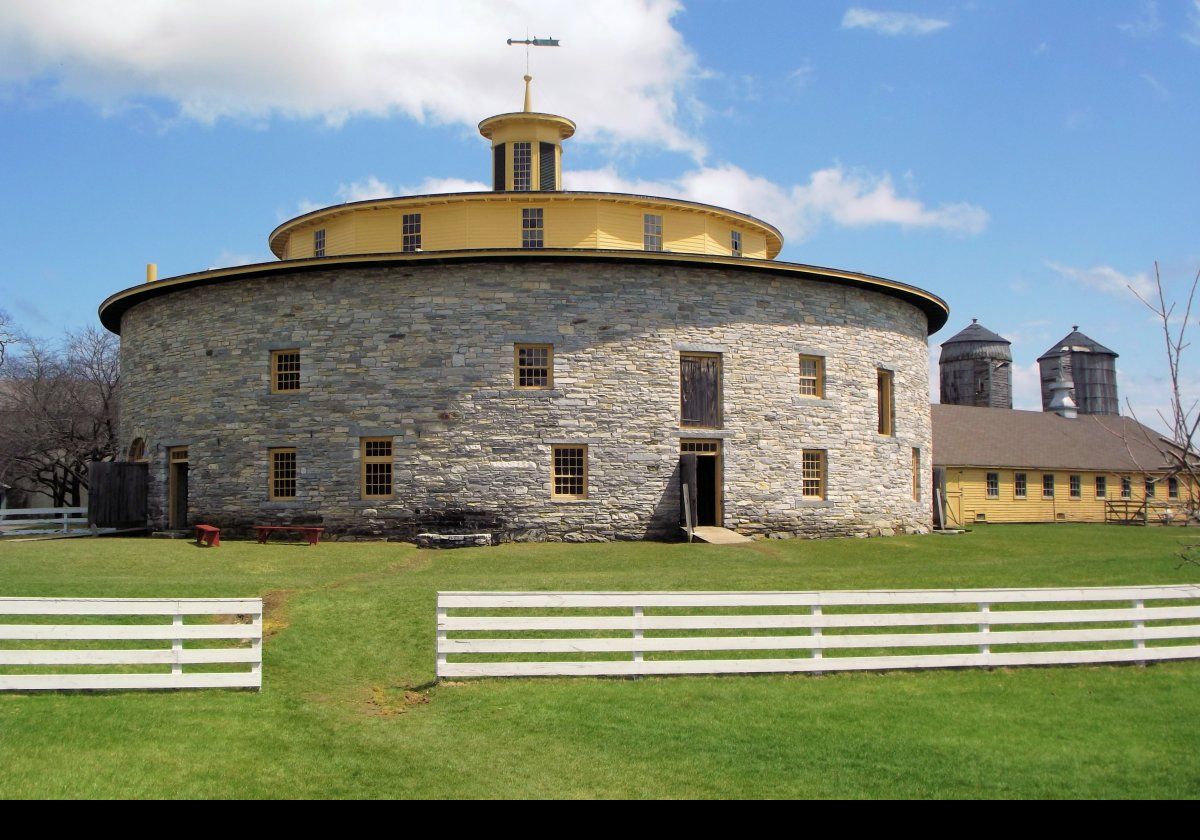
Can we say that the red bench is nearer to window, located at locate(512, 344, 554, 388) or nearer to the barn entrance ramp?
window, located at locate(512, 344, 554, 388)

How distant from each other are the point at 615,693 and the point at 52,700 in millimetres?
6396

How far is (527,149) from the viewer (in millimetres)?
34344

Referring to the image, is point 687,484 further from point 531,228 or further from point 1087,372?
point 1087,372

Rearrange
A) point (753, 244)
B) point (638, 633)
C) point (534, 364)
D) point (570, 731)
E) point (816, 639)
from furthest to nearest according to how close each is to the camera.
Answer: point (753, 244)
point (534, 364)
point (816, 639)
point (638, 633)
point (570, 731)

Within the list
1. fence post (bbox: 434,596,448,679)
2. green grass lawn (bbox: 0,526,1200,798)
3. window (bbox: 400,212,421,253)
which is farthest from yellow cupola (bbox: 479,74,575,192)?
fence post (bbox: 434,596,448,679)

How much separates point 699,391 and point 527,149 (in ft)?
38.8

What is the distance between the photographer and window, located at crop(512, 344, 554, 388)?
2742 cm

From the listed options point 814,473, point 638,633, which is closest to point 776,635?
point 638,633

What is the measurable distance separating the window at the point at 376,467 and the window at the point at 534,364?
13.4 feet

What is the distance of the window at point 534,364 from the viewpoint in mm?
27422

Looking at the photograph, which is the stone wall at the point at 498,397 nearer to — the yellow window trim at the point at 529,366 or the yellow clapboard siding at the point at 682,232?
the yellow window trim at the point at 529,366

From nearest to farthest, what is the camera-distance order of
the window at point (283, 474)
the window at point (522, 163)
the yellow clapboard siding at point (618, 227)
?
the window at point (283, 474) → the yellow clapboard siding at point (618, 227) → the window at point (522, 163)

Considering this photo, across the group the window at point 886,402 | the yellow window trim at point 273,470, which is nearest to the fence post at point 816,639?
the yellow window trim at point 273,470

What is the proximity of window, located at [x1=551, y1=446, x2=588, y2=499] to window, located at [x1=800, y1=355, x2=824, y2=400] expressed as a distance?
7.06m
